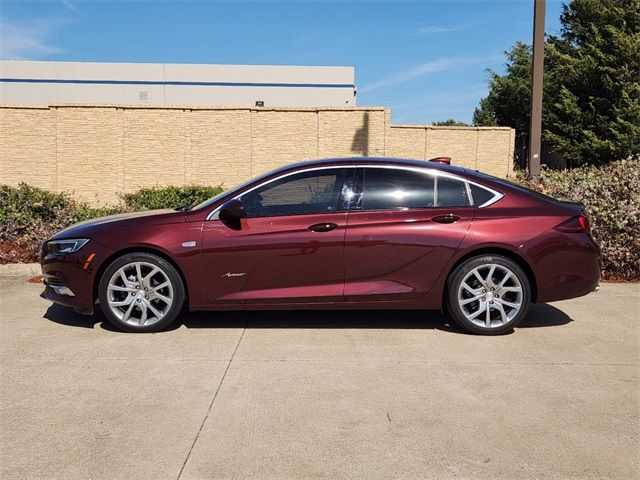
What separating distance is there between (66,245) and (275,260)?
1.93 metres

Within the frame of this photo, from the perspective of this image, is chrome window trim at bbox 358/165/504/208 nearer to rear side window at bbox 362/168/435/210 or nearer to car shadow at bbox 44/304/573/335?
rear side window at bbox 362/168/435/210

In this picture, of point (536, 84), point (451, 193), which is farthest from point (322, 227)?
point (536, 84)

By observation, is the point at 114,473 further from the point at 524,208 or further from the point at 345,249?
the point at 524,208

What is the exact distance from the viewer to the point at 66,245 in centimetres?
526

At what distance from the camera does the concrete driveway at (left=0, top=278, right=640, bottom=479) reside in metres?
2.99

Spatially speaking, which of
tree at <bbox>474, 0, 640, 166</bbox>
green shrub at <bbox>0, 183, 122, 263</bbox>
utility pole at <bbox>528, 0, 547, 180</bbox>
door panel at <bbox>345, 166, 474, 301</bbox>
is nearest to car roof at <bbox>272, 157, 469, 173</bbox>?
door panel at <bbox>345, 166, 474, 301</bbox>

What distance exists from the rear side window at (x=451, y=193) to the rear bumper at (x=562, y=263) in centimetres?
67

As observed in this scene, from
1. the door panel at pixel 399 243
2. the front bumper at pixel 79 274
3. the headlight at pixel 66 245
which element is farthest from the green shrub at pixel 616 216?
the headlight at pixel 66 245

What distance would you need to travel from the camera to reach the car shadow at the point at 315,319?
5.46 metres

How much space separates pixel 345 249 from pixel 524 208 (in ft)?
5.43

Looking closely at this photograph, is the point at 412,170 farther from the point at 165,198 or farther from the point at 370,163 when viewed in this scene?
the point at 165,198

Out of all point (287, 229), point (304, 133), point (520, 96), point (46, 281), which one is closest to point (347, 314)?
point (287, 229)

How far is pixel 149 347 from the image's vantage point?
4816 mm

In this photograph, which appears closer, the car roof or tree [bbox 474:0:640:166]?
the car roof
